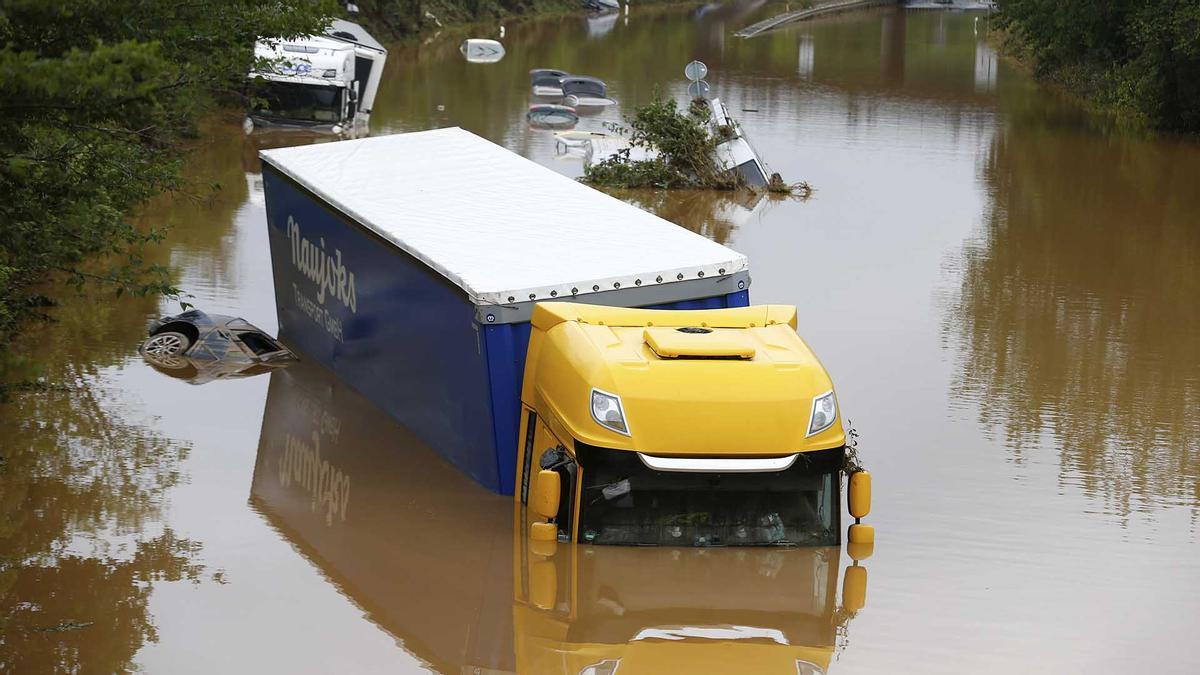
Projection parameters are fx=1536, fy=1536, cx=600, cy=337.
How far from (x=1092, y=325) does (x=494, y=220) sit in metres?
9.23

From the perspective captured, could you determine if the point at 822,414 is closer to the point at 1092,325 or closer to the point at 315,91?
the point at 1092,325

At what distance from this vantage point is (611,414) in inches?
407

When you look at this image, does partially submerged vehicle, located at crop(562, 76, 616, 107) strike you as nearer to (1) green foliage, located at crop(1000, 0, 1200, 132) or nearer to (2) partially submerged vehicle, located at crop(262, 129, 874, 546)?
(1) green foliage, located at crop(1000, 0, 1200, 132)

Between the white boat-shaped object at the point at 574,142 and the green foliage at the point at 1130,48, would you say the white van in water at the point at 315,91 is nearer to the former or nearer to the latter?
the white boat-shaped object at the point at 574,142

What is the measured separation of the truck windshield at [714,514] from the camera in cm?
1076

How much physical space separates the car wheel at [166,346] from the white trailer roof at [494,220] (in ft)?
7.30

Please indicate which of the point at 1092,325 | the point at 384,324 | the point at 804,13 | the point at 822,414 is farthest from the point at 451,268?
the point at 804,13

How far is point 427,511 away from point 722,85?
137 ft

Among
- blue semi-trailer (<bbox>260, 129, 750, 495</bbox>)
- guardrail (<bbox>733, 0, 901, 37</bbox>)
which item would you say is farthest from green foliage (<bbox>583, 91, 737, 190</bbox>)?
guardrail (<bbox>733, 0, 901, 37</bbox>)

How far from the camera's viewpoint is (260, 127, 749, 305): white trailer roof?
1211cm

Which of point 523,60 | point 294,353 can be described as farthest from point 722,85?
point 294,353

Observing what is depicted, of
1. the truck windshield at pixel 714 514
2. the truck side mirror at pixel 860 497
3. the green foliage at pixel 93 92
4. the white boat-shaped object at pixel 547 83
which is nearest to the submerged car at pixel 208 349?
the green foliage at pixel 93 92

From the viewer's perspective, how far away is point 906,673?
31.4 ft

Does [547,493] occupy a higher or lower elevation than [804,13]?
lower
